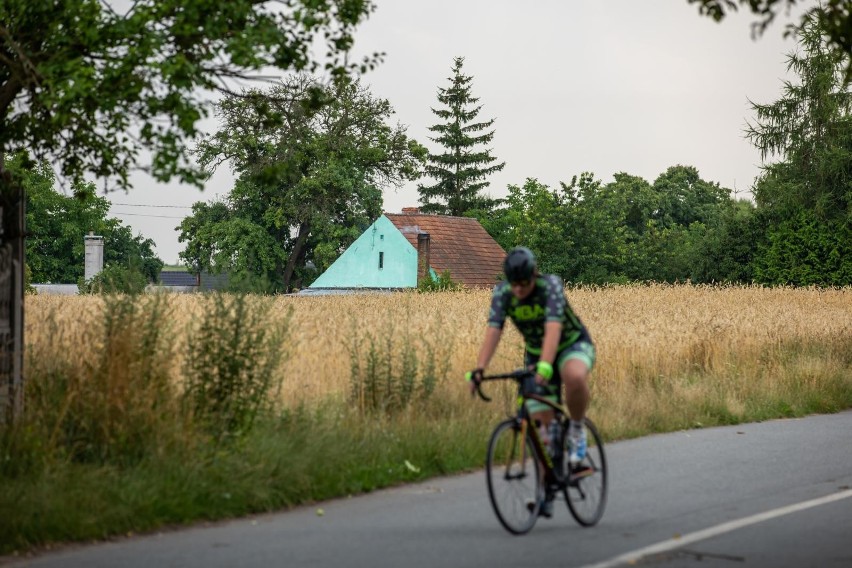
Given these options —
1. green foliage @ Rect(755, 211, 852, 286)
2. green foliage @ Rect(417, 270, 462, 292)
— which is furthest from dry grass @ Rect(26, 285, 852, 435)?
green foliage @ Rect(755, 211, 852, 286)

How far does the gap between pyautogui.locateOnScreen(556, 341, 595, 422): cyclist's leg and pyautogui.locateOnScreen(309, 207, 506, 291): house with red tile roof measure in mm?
59924

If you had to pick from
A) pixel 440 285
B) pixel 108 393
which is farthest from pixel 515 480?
pixel 440 285

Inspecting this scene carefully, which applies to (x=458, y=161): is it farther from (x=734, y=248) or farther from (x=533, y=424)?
(x=533, y=424)

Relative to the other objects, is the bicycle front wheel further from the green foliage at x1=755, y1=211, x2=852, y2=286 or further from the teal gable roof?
the teal gable roof

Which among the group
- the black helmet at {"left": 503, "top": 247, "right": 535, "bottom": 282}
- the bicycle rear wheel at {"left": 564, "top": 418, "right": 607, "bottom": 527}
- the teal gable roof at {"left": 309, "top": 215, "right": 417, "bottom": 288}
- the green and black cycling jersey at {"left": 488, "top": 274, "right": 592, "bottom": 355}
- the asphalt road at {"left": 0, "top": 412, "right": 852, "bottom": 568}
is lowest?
the asphalt road at {"left": 0, "top": 412, "right": 852, "bottom": 568}

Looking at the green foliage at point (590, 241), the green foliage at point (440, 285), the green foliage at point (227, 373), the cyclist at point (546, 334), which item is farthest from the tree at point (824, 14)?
the green foliage at point (590, 241)

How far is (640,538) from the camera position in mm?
8461

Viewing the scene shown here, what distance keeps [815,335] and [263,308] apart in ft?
46.4

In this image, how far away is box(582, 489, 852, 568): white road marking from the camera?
25.3 feet

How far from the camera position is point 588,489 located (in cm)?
902

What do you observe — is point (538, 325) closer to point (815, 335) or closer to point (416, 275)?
point (815, 335)

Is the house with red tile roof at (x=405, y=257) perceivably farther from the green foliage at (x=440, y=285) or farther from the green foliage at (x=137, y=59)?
the green foliage at (x=137, y=59)

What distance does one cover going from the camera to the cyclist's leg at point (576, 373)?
8.68 metres

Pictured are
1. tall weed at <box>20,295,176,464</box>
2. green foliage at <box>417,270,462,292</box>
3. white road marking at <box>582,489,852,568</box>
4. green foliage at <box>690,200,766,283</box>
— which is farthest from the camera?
green foliage at <box>690,200,766,283</box>
